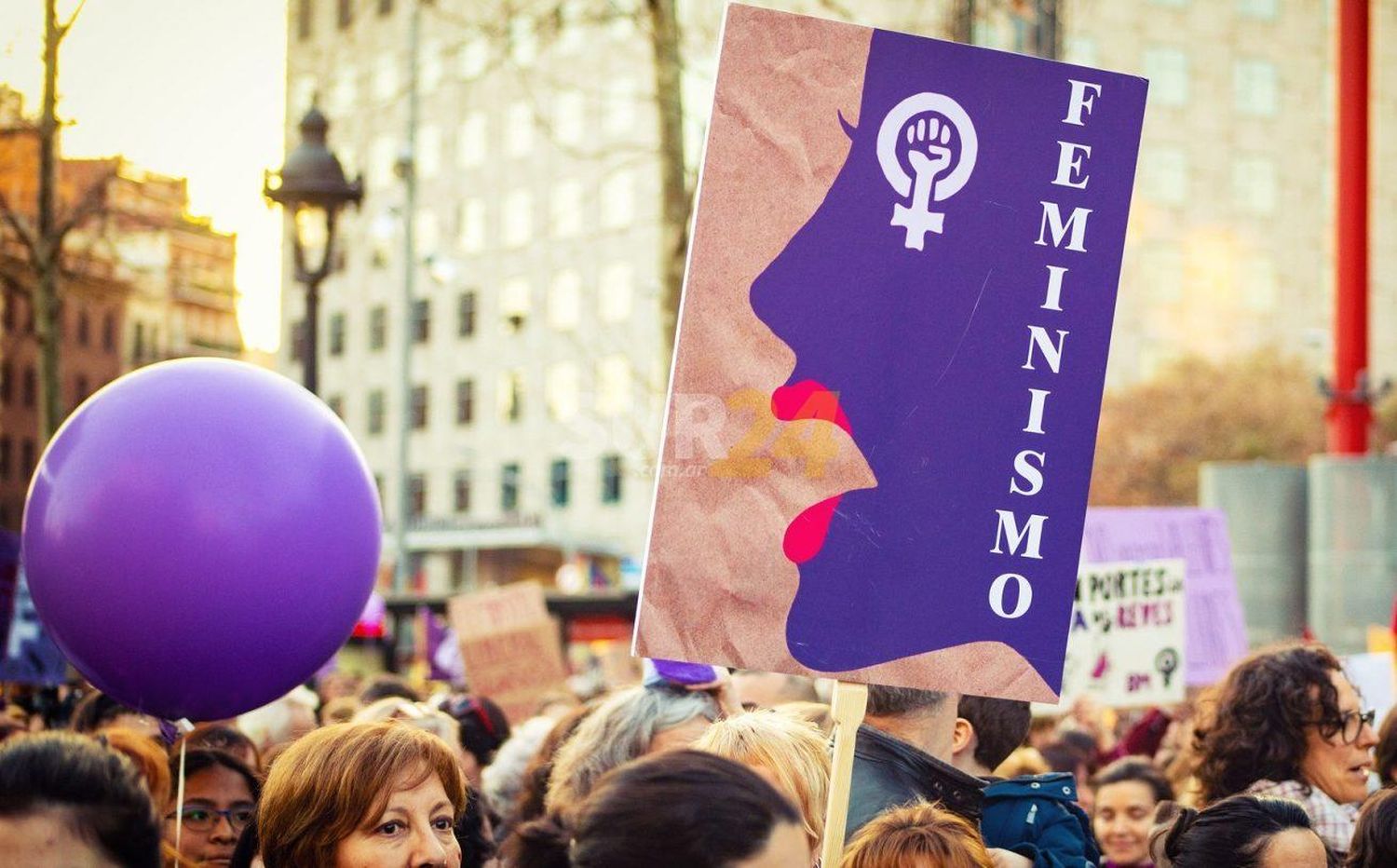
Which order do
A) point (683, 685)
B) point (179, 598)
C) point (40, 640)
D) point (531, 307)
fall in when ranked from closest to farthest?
1. point (179, 598)
2. point (683, 685)
3. point (40, 640)
4. point (531, 307)

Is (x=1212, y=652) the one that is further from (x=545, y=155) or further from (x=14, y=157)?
(x=545, y=155)

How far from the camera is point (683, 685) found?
16.8 feet

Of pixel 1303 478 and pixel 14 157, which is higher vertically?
pixel 14 157

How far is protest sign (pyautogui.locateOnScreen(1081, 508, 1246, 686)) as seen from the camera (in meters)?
9.99

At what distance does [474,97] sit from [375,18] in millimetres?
4041

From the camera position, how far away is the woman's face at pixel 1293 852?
4.00 metres

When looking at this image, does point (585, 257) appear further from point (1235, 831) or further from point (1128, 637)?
point (1235, 831)

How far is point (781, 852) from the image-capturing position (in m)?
2.53

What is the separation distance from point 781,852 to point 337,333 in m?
63.3

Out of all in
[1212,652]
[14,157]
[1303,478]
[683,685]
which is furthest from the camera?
[1303,478]

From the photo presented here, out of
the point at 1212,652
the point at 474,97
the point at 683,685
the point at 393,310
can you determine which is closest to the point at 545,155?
the point at 474,97

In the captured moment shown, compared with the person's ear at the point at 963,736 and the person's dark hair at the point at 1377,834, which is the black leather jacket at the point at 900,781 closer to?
the person's ear at the point at 963,736

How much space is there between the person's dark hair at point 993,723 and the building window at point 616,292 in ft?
161

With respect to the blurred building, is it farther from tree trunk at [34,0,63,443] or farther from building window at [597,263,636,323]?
tree trunk at [34,0,63,443]
